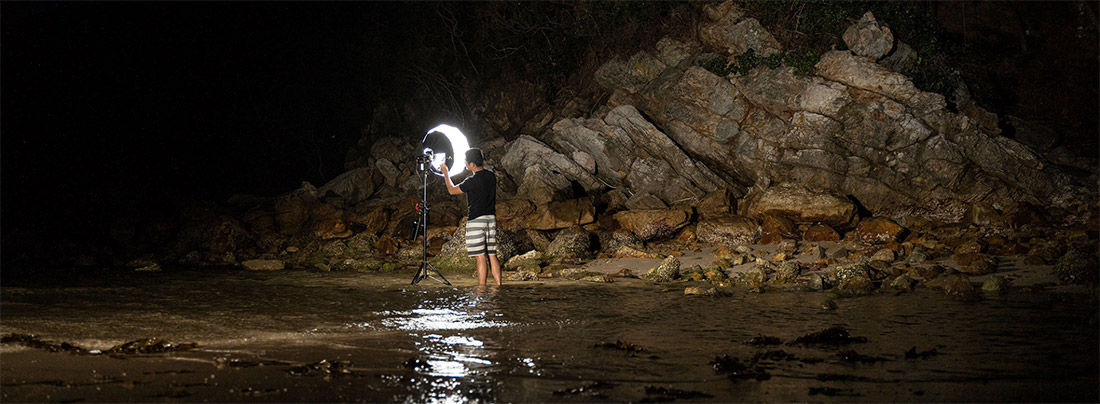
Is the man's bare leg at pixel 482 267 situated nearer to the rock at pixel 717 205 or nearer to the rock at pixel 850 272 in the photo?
the rock at pixel 850 272

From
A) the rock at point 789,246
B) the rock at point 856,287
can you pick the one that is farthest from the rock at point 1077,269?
the rock at point 789,246

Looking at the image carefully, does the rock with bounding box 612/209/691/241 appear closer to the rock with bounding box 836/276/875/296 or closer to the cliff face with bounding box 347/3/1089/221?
the cliff face with bounding box 347/3/1089/221

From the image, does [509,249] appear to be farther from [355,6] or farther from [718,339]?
[355,6]

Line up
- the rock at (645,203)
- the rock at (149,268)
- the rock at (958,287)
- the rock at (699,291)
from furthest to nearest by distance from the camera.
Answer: the rock at (645,203)
the rock at (149,268)
the rock at (699,291)
the rock at (958,287)

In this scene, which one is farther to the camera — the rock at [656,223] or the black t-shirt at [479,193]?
the rock at [656,223]

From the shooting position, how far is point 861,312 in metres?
7.70

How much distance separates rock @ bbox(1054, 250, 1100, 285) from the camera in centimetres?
889

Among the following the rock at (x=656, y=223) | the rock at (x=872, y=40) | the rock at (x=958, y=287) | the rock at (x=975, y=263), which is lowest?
the rock at (x=958, y=287)

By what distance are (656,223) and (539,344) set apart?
8.97m

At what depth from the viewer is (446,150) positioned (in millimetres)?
10477

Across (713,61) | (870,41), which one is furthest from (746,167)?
(870,41)

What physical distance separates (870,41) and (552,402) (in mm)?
14541

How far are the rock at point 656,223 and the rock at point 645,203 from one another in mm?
1087

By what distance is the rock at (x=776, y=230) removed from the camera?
44.5 feet
